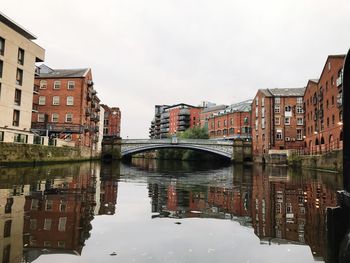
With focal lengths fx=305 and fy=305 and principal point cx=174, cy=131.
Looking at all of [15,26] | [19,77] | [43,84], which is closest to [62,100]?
[43,84]

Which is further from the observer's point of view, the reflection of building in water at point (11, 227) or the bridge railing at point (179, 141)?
the bridge railing at point (179, 141)

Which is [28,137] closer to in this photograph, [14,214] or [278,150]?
[14,214]

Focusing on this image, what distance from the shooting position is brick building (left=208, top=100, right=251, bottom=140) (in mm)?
82625

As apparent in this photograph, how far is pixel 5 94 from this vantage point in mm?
31016

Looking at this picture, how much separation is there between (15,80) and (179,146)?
37529 millimetres

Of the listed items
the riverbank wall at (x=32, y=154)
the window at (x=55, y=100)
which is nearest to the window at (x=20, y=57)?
the riverbank wall at (x=32, y=154)

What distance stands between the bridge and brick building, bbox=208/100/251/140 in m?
14.5

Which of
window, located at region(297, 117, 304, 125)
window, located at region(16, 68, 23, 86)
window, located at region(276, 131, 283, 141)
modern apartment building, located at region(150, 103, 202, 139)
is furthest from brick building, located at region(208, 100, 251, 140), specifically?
window, located at region(16, 68, 23, 86)

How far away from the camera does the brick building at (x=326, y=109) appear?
3750cm

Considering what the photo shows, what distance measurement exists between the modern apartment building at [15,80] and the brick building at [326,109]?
34423 millimetres

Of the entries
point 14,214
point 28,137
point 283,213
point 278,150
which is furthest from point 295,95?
point 14,214

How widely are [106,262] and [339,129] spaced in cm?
3746

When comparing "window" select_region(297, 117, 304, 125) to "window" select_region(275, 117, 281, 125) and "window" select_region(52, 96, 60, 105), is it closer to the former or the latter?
"window" select_region(275, 117, 281, 125)

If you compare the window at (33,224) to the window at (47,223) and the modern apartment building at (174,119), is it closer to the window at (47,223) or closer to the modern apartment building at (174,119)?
the window at (47,223)
